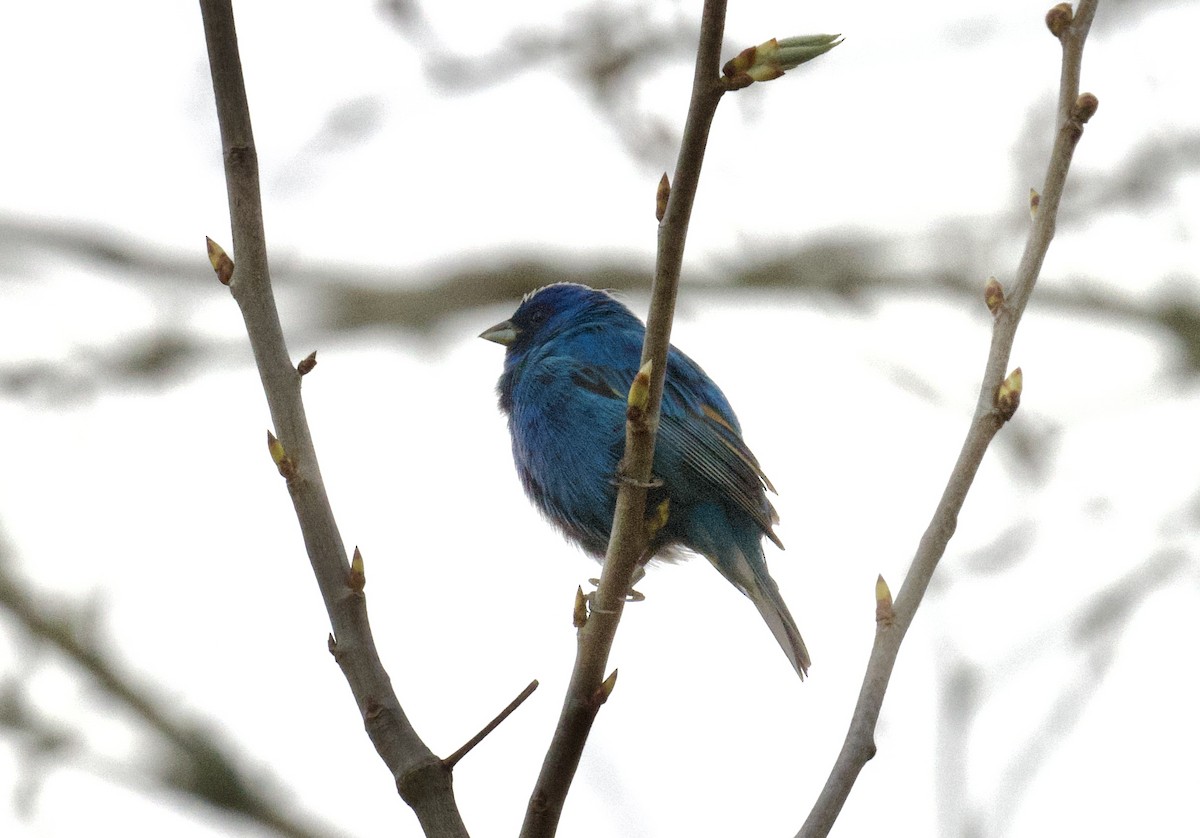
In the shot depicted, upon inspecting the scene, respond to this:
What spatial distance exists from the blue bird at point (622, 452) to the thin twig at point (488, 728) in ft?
7.21

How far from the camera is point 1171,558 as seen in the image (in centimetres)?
557

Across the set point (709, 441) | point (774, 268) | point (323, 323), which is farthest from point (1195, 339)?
point (323, 323)

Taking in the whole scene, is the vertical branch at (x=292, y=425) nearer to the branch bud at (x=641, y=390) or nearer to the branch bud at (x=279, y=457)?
the branch bud at (x=279, y=457)

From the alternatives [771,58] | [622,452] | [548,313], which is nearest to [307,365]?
[771,58]

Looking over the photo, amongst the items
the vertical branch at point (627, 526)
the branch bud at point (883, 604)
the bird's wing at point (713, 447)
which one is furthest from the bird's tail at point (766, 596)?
the branch bud at point (883, 604)

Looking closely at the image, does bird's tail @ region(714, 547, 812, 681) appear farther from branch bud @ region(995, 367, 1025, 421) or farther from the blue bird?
branch bud @ region(995, 367, 1025, 421)

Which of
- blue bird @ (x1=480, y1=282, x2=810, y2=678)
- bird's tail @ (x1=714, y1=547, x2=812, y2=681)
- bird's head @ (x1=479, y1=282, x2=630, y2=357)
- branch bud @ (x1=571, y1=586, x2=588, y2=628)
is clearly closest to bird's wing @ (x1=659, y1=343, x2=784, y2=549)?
blue bird @ (x1=480, y1=282, x2=810, y2=678)

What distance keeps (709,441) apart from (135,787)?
8.52ft

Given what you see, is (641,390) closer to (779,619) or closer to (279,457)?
(279,457)

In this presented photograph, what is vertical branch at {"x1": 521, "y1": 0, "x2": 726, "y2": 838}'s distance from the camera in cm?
304

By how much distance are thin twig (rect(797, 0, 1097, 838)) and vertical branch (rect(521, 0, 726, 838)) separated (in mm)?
620

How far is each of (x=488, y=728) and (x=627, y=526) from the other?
1.96ft

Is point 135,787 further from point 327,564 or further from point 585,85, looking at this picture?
point 585,85

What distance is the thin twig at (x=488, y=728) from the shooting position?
321cm
